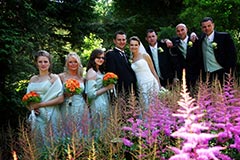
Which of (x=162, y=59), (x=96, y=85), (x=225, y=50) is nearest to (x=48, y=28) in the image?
(x=162, y=59)

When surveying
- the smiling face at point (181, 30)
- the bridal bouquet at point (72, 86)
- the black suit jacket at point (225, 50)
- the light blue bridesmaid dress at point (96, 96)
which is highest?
the smiling face at point (181, 30)

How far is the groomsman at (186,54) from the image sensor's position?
659 cm

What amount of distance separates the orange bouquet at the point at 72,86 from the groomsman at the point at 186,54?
8.01 ft

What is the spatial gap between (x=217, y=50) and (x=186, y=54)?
0.63 metres

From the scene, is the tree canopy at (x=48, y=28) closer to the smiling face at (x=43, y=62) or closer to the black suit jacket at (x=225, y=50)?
the smiling face at (x=43, y=62)

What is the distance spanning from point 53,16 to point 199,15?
472cm

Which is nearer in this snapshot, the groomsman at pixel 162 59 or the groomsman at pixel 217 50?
the groomsman at pixel 217 50

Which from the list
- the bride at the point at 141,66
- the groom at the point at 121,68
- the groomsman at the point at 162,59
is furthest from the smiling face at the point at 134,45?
the groomsman at the point at 162,59

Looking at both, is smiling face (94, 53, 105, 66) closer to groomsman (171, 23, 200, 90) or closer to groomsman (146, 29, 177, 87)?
groomsman (146, 29, 177, 87)

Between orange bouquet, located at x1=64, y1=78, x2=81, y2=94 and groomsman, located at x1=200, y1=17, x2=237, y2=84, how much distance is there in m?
2.52

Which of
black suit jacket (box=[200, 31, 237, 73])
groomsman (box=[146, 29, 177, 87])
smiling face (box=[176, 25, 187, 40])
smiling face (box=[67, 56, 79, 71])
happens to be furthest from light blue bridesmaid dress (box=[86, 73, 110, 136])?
black suit jacket (box=[200, 31, 237, 73])

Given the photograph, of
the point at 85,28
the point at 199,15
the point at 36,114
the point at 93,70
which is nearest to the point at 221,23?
the point at 199,15

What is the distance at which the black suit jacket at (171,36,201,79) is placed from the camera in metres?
6.59

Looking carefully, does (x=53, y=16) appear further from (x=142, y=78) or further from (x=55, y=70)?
(x=142, y=78)
